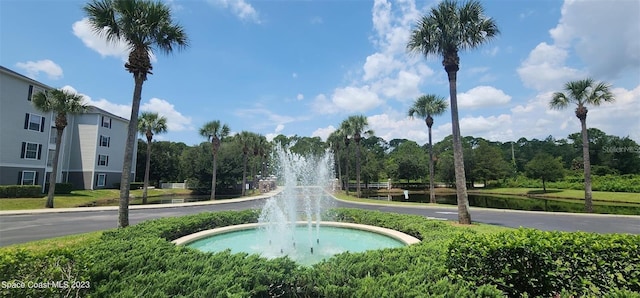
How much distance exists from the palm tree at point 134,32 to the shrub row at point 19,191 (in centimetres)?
2549

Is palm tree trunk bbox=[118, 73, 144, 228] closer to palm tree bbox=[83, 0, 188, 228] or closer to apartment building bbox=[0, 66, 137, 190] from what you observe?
palm tree bbox=[83, 0, 188, 228]

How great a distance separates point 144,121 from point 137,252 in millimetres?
33362

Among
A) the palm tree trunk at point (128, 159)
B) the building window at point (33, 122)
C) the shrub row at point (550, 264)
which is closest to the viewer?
the shrub row at point (550, 264)

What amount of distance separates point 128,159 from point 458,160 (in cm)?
1466

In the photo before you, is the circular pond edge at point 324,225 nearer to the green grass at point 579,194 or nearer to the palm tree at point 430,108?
the palm tree at point 430,108

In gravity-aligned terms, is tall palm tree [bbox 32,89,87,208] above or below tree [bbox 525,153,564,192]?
above

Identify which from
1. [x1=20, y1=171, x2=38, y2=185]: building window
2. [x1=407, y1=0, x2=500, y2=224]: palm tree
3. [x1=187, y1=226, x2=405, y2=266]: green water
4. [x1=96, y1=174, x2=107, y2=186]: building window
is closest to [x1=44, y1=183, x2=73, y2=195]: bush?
[x1=20, y1=171, x2=38, y2=185]: building window

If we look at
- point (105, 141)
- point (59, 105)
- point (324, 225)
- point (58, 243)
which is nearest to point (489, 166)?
point (324, 225)

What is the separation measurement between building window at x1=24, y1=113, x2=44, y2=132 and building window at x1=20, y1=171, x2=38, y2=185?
4.82 m

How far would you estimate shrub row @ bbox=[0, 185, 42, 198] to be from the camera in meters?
26.6

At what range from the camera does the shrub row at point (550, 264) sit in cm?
456

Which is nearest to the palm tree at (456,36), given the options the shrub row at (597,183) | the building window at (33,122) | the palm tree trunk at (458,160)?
the palm tree trunk at (458,160)

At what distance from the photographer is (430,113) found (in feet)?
97.9

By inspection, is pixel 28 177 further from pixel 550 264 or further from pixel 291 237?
pixel 550 264
